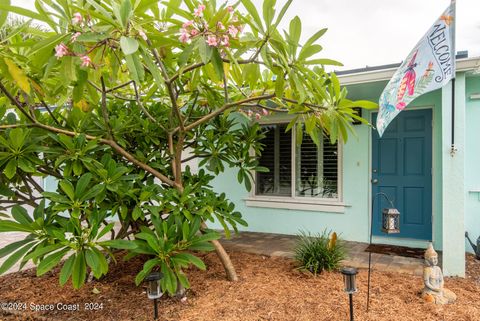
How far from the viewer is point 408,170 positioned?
16.4ft

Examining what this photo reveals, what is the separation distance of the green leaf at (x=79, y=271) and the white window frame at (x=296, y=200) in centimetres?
384

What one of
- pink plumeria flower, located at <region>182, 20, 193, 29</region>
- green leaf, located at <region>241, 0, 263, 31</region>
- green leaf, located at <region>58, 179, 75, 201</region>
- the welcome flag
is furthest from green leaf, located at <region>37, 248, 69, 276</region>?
the welcome flag

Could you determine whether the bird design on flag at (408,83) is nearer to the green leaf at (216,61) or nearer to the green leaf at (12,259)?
the green leaf at (216,61)

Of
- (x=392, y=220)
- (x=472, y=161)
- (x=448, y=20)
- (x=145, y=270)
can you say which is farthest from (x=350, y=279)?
(x=472, y=161)

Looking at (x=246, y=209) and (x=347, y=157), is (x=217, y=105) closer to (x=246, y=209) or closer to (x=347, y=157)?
(x=347, y=157)

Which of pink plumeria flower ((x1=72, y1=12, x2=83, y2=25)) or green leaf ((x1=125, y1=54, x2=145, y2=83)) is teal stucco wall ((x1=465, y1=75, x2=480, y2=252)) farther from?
pink plumeria flower ((x1=72, y1=12, x2=83, y2=25))

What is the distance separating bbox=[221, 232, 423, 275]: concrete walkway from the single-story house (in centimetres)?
32

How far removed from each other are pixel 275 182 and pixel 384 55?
9581 mm

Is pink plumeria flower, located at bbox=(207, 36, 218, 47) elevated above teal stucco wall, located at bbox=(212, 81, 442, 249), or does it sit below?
above

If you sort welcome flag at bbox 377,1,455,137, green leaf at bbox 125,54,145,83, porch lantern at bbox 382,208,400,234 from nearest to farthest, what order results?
1. green leaf at bbox 125,54,145,83
2. porch lantern at bbox 382,208,400,234
3. welcome flag at bbox 377,1,455,137

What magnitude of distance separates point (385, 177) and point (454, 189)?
1.54 meters

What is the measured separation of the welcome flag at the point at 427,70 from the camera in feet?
10.2

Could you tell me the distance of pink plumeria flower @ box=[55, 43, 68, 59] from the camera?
6.33 ft

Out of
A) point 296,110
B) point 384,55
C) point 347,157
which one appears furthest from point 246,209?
point 384,55
